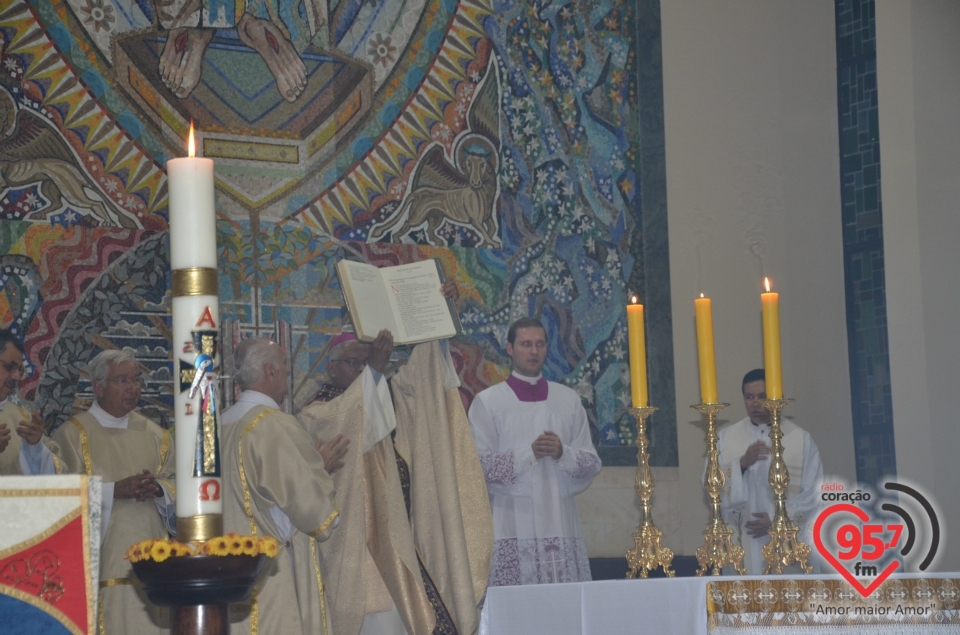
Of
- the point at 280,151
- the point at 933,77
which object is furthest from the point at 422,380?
the point at 933,77

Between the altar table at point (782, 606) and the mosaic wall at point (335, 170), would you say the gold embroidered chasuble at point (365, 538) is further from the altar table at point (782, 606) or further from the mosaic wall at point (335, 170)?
the altar table at point (782, 606)

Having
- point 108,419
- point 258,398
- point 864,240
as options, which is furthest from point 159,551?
point 864,240

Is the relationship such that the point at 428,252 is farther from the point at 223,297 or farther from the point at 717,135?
the point at 717,135

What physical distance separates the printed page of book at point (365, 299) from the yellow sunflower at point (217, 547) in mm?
3900

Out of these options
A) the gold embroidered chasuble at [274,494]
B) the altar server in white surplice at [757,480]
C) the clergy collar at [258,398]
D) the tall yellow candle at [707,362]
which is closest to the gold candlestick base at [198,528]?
the tall yellow candle at [707,362]

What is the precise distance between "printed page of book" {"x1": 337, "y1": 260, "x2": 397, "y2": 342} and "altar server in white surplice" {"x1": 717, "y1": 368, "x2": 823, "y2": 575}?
6.09ft

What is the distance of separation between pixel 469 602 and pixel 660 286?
10.1ft

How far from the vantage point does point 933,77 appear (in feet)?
25.8

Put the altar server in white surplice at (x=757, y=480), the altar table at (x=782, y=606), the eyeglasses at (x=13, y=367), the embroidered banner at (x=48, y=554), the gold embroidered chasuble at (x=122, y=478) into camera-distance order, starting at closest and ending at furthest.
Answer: the embroidered banner at (x=48, y=554) → the altar table at (x=782, y=606) → the gold embroidered chasuble at (x=122, y=478) → the eyeglasses at (x=13, y=367) → the altar server in white surplice at (x=757, y=480)

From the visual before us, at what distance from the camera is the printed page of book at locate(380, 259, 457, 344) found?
20.3ft

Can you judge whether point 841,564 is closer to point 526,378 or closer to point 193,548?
point 193,548

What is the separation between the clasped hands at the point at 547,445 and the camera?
22.1 ft

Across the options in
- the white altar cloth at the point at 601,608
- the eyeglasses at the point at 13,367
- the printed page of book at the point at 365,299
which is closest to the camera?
the white altar cloth at the point at 601,608

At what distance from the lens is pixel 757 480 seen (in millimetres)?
6953
